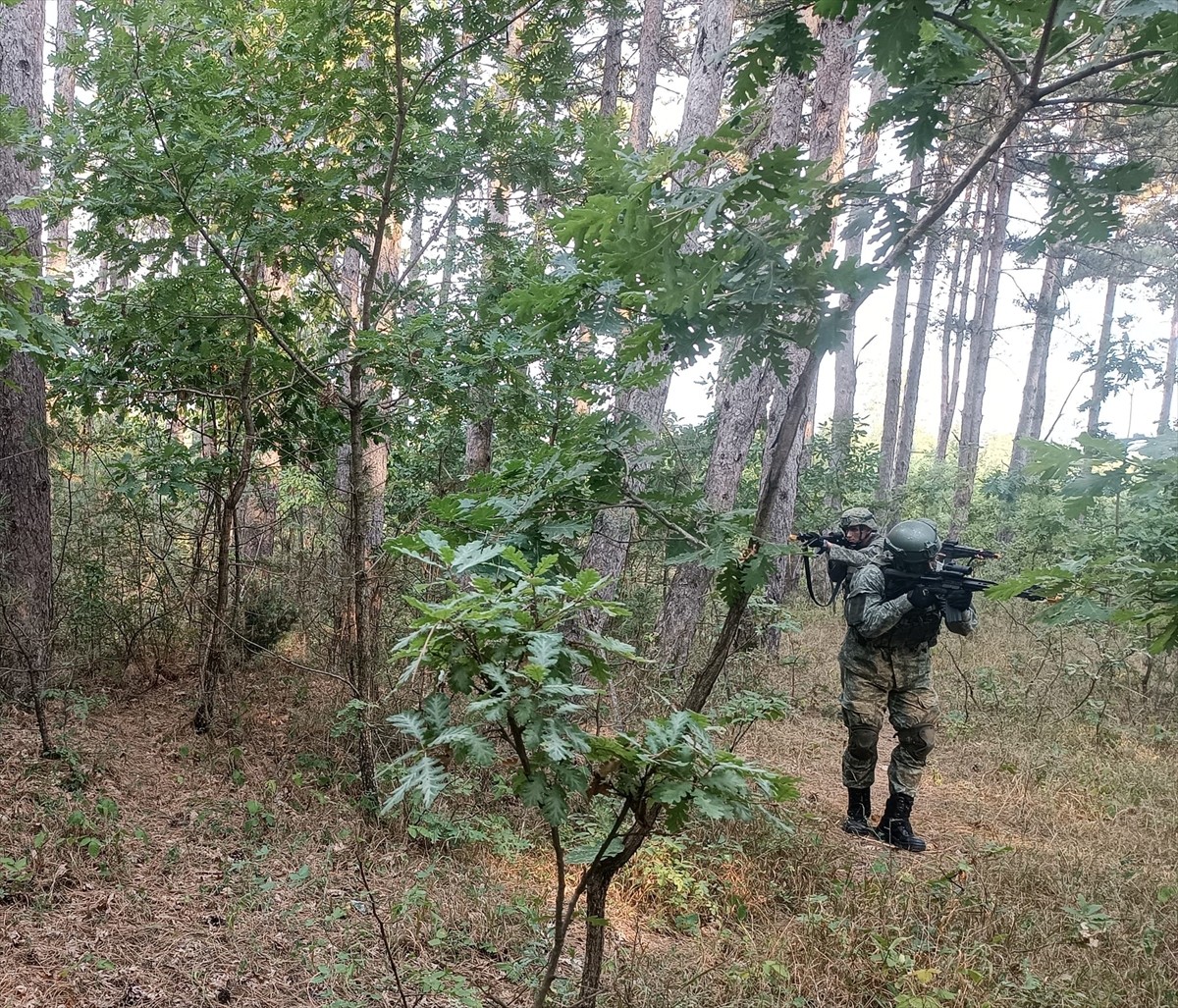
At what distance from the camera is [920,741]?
4.83 metres

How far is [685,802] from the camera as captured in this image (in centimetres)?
181

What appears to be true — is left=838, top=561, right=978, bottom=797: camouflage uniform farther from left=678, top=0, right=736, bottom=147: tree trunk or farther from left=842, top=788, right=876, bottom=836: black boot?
left=678, top=0, right=736, bottom=147: tree trunk

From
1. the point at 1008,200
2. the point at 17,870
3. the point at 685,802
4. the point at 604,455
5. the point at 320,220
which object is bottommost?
the point at 17,870

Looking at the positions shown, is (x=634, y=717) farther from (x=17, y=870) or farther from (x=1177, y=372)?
(x=1177, y=372)

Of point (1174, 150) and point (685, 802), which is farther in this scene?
point (1174, 150)

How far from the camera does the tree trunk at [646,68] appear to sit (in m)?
Result: 9.91

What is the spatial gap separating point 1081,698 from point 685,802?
7391mm

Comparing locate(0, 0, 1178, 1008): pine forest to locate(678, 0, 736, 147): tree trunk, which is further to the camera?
locate(678, 0, 736, 147): tree trunk

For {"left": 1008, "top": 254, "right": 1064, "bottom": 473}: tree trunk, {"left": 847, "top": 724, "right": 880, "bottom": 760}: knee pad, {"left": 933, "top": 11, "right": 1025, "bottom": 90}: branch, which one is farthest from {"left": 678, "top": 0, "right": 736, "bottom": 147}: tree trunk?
{"left": 1008, "top": 254, "right": 1064, "bottom": 473}: tree trunk

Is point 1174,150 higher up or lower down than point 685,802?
higher up

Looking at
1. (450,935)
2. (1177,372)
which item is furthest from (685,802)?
(1177,372)

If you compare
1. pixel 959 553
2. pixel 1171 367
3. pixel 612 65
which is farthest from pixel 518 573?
pixel 1171 367

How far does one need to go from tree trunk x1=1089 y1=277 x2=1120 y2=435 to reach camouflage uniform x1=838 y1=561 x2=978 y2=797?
16.2 meters

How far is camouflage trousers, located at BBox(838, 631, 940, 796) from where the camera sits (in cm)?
483
